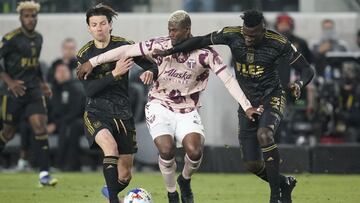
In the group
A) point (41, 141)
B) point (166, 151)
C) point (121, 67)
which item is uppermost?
point (121, 67)

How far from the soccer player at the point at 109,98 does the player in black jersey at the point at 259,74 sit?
1.97 feet

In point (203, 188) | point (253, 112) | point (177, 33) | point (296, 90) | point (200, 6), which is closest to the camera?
point (253, 112)

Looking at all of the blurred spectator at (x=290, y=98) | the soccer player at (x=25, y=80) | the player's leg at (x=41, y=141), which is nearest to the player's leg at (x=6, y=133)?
the soccer player at (x=25, y=80)

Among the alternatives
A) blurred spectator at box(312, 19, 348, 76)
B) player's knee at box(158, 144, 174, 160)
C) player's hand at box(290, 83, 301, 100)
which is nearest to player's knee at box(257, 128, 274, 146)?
player's hand at box(290, 83, 301, 100)

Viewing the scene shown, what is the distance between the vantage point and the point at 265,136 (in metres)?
12.5

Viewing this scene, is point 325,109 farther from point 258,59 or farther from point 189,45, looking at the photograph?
point 189,45

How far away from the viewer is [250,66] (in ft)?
42.7

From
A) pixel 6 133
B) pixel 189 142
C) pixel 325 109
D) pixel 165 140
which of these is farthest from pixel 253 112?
pixel 325 109

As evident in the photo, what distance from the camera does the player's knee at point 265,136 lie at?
12531mm

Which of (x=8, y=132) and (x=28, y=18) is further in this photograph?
(x=8, y=132)

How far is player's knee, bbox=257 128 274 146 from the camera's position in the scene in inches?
493

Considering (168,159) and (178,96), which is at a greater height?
(178,96)

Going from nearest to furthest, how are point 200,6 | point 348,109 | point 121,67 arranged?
point 121,67 < point 348,109 < point 200,6

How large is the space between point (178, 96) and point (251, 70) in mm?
890
